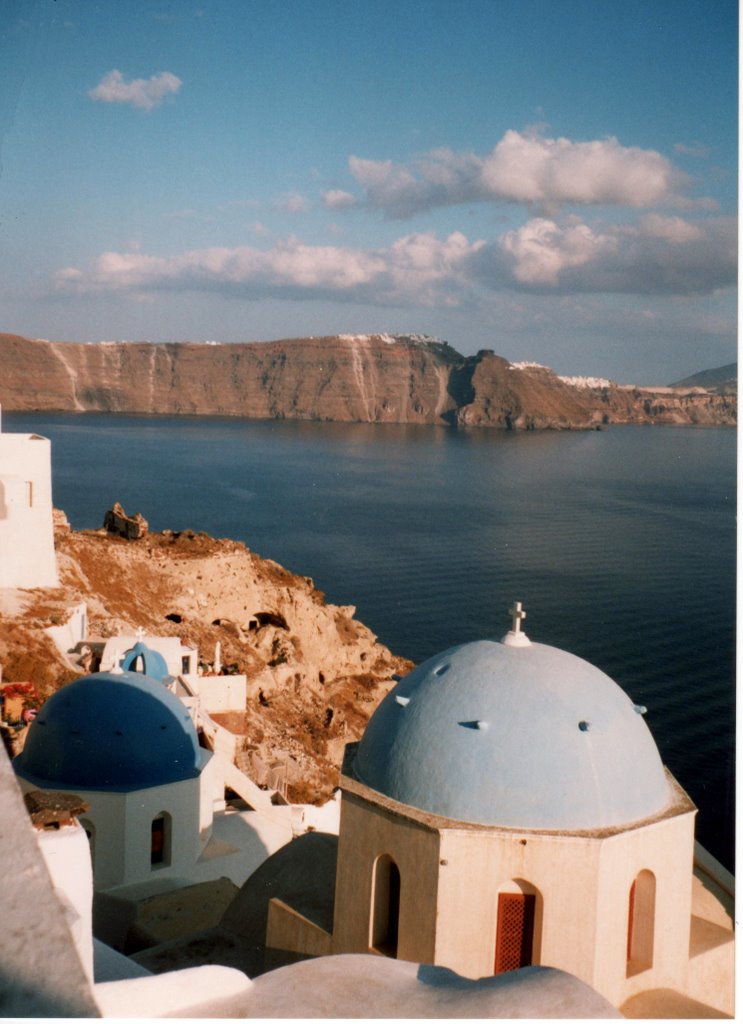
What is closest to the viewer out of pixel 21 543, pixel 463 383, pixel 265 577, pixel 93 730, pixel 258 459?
pixel 93 730

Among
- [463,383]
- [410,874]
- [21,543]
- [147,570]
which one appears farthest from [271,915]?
[463,383]

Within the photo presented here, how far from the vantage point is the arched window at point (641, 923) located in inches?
216

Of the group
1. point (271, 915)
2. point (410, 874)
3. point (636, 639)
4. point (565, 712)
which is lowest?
point (636, 639)

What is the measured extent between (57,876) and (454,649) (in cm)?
374

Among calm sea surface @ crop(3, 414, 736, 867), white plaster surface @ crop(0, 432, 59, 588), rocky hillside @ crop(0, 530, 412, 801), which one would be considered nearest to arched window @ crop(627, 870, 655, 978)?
calm sea surface @ crop(3, 414, 736, 867)

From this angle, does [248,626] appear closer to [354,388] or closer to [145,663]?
[145,663]

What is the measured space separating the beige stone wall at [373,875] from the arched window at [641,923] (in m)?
1.16

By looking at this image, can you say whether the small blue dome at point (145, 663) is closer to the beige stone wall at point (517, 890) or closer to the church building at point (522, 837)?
the church building at point (522, 837)

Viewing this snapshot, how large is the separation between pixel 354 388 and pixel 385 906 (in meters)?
136

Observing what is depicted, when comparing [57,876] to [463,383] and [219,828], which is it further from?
[463,383]

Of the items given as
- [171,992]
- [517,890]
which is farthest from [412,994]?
[517,890]

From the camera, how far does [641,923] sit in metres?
5.53

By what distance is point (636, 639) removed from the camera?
2920cm

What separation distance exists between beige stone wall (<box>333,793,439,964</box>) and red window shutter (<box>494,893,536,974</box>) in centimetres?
38
